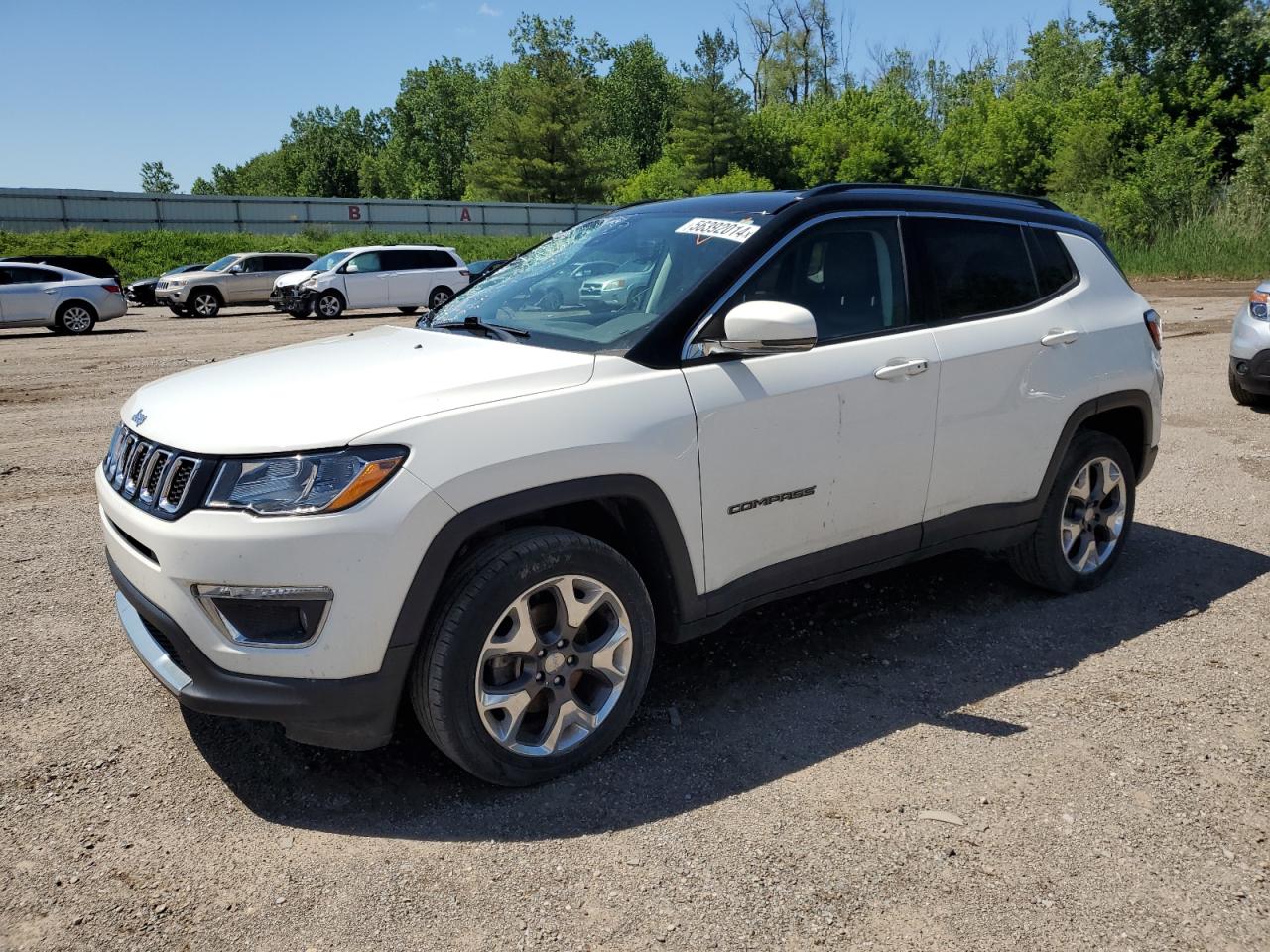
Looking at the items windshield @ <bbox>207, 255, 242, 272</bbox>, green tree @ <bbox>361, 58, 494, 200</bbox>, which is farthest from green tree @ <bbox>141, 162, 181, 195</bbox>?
windshield @ <bbox>207, 255, 242, 272</bbox>

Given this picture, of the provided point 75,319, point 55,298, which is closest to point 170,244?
point 75,319

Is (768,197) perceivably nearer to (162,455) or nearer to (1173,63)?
(162,455)

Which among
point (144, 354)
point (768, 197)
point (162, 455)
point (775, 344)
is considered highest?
point (768, 197)

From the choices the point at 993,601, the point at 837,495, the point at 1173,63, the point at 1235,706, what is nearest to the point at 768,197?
the point at 837,495

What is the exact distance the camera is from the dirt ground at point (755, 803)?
2545mm

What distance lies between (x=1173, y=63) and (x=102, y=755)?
172 ft

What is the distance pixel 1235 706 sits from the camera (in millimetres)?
3645

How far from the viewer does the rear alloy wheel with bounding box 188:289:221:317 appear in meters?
27.5

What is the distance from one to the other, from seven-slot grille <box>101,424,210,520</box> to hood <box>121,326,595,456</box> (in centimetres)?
4

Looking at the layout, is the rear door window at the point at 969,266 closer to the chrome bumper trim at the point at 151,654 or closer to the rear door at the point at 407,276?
the chrome bumper trim at the point at 151,654

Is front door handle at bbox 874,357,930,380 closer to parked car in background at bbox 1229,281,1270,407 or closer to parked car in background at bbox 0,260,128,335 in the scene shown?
parked car in background at bbox 1229,281,1270,407

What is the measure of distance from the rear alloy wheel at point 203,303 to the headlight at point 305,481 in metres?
27.4

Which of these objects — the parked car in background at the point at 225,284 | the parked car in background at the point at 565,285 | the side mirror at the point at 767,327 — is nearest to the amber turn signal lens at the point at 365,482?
the side mirror at the point at 767,327

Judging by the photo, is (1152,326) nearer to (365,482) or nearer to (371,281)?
(365,482)
